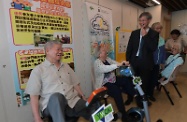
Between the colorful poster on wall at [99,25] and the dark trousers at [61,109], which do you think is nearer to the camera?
the dark trousers at [61,109]

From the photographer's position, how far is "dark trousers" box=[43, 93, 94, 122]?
3.94ft

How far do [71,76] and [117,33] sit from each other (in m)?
2.17

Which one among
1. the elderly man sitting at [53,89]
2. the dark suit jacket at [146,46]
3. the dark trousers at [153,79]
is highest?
the dark suit jacket at [146,46]

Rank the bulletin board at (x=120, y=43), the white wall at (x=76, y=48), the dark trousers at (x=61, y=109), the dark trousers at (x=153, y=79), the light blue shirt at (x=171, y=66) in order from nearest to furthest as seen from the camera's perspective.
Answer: the dark trousers at (x=61, y=109) → the white wall at (x=76, y=48) → the light blue shirt at (x=171, y=66) → the dark trousers at (x=153, y=79) → the bulletin board at (x=120, y=43)

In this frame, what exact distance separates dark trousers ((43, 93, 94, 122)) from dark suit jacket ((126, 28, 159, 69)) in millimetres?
Answer: 1310

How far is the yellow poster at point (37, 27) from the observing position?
70.7 inches

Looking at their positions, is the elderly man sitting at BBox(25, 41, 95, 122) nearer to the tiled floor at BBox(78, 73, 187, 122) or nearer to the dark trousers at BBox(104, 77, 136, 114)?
the dark trousers at BBox(104, 77, 136, 114)

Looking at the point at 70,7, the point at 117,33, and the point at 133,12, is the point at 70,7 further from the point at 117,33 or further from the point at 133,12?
the point at 133,12

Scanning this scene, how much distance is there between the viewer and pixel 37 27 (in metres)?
2.00

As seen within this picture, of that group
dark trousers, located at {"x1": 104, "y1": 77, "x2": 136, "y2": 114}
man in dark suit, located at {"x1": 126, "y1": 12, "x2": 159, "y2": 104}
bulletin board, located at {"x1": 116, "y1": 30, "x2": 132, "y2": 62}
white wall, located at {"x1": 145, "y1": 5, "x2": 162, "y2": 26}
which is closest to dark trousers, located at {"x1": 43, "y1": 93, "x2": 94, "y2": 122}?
dark trousers, located at {"x1": 104, "y1": 77, "x2": 136, "y2": 114}

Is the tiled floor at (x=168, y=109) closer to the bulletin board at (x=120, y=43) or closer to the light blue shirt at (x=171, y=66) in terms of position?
the light blue shirt at (x=171, y=66)

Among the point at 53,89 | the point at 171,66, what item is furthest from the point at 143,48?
the point at 53,89

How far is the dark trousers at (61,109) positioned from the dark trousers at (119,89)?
69 centimetres

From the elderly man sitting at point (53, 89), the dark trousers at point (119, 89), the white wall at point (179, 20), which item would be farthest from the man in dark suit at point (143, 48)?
the white wall at point (179, 20)
